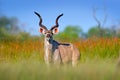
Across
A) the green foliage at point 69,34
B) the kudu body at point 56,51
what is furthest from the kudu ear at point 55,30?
the green foliage at point 69,34

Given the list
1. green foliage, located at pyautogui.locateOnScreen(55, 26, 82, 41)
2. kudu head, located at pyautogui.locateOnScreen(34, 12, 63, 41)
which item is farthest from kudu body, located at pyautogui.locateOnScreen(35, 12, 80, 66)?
green foliage, located at pyautogui.locateOnScreen(55, 26, 82, 41)

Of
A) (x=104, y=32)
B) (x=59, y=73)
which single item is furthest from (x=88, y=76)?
(x=104, y=32)

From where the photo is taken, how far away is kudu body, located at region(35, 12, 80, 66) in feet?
47.0

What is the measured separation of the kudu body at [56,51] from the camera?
47.0ft

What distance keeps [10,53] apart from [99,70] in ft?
34.1

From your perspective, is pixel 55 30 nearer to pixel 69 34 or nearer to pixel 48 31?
pixel 48 31

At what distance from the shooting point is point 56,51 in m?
14.7

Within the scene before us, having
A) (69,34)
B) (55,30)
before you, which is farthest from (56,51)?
(69,34)

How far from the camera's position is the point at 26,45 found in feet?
67.4

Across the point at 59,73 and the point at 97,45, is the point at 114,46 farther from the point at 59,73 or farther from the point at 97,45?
the point at 59,73

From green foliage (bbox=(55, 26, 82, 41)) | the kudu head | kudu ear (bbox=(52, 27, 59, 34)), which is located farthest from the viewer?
green foliage (bbox=(55, 26, 82, 41))

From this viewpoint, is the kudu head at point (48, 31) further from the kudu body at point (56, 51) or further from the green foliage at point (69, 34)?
the green foliage at point (69, 34)

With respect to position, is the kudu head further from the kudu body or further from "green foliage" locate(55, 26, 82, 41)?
"green foliage" locate(55, 26, 82, 41)

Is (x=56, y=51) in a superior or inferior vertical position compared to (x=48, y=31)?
inferior
